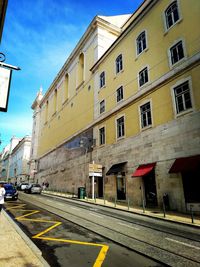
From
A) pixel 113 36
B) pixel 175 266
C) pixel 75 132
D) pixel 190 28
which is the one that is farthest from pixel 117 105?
pixel 175 266

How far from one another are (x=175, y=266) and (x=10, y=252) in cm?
416

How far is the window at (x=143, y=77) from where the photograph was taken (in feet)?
62.1

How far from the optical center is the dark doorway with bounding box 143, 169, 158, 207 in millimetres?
16141

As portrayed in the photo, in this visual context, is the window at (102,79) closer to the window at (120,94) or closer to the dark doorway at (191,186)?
the window at (120,94)

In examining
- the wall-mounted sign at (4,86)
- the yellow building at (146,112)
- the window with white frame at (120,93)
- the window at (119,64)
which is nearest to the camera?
the wall-mounted sign at (4,86)

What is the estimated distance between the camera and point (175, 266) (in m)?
5.04

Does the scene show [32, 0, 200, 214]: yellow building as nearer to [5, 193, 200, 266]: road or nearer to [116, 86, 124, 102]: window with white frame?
[116, 86, 124, 102]: window with white frame

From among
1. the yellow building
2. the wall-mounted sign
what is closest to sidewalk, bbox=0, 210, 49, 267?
the wall-mounted sign

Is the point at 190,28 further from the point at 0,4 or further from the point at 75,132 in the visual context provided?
the point at 75,132

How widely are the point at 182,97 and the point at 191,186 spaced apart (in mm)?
6244

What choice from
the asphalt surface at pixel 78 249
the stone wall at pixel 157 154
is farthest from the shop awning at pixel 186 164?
the asphalt surface at pixel 78 249

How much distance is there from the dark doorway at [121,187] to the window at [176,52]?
443 inches

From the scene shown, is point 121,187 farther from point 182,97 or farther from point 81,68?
point 81,68

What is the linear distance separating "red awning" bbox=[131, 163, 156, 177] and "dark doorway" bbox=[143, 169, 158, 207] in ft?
1.45
